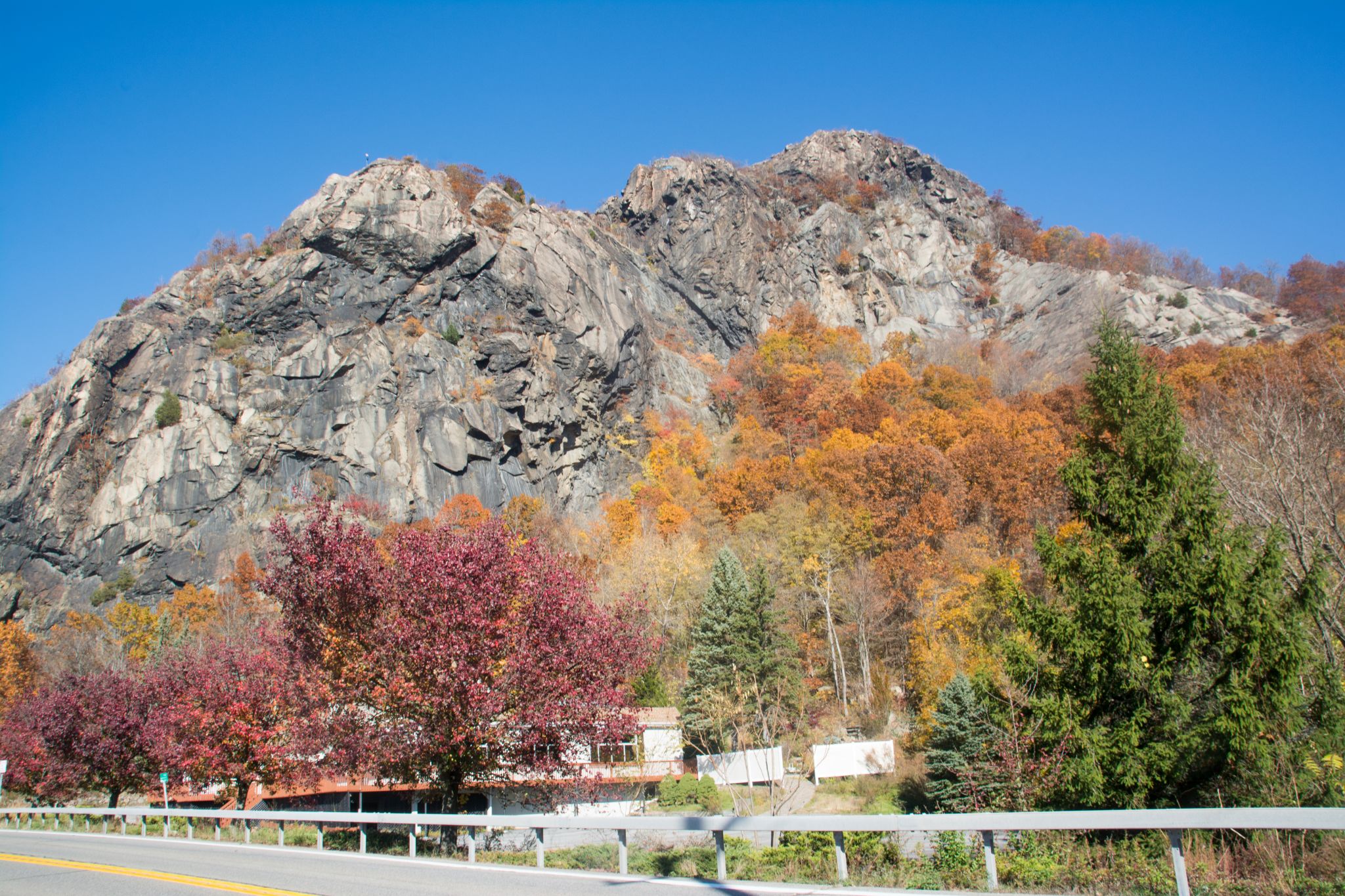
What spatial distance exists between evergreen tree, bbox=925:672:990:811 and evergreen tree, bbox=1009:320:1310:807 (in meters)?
9.27

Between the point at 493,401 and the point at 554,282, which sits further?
the point at 554,282

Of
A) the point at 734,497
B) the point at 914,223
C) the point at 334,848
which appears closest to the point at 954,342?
the point at 914,223

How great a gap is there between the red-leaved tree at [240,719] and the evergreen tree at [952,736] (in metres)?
17.8

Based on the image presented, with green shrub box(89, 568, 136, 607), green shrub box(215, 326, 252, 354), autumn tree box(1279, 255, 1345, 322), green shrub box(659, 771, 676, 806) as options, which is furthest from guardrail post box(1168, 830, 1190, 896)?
autumn tree box(1279, 255, 1345, 322)

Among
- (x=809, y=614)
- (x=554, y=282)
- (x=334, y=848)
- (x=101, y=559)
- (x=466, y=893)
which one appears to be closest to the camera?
(x=466, y=893)

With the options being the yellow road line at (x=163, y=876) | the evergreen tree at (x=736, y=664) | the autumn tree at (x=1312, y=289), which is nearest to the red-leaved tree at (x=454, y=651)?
the yellow road line at (x=163, y=876)

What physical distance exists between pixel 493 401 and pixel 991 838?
2705 inches

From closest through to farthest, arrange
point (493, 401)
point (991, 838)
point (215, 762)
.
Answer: point (991, 838) → point (215, 762) → point (493, 401)

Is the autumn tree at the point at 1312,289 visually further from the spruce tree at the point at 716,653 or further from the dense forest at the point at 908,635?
the spruce tree at the point at 716,653

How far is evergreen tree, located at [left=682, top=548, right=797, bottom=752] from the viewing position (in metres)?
33.4

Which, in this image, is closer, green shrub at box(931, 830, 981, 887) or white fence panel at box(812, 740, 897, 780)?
green shrub at box(931, 830, 981, 887)

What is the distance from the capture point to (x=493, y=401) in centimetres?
7312

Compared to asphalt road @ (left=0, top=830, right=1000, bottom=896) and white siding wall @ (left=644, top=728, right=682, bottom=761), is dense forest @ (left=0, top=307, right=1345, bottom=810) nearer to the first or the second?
white siding wall @ (left=644, top=728, right=682, bottom=761)

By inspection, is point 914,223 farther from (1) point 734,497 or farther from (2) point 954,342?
(1) point 734,497
